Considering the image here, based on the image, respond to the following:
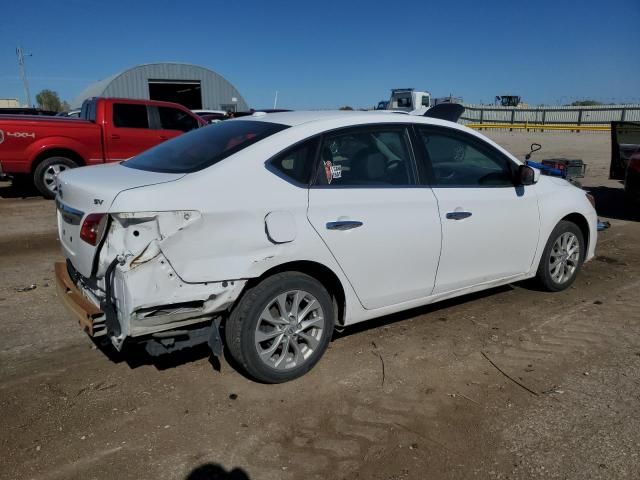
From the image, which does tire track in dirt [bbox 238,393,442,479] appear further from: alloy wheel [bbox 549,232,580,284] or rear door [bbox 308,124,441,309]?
alloy wheel [bbox 549,232,580,284]

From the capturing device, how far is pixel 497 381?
11.3 feet

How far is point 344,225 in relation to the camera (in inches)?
132

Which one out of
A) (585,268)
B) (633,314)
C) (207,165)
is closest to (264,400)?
(207,165)

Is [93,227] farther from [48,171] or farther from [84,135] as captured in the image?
[84,135]

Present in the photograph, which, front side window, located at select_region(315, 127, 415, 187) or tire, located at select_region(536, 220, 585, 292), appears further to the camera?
tire, located at select_region(536, 220, 585, 292)

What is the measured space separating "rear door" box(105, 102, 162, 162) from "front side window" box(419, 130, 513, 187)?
791 cm

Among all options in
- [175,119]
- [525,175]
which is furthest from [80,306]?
[175,119]

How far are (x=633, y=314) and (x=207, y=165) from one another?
3877 millimetres

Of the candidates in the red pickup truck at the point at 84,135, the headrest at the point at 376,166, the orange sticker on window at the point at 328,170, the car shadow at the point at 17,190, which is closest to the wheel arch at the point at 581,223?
the headrest at the point at 376,166

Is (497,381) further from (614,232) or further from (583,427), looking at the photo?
(614,232)

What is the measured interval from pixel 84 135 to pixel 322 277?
8185 mm

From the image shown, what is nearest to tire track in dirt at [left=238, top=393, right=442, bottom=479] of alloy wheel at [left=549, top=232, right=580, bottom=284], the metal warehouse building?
alloy wheel at [left=549, top=232, right=580, bottom=284]

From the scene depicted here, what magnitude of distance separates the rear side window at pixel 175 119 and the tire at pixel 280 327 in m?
8.80

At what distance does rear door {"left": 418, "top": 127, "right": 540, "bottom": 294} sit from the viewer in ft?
12.8
